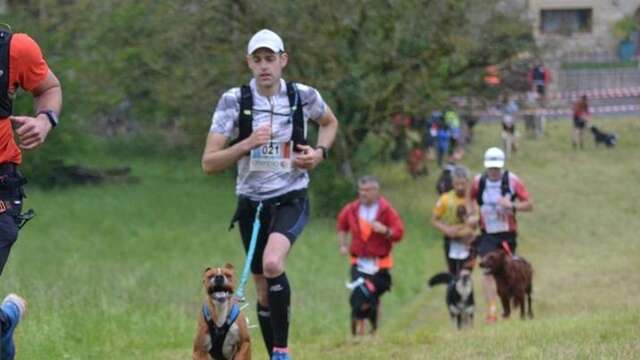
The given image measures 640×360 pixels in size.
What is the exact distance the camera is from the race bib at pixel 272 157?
30.0ft

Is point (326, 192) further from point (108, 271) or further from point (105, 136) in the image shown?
point (105, 136)

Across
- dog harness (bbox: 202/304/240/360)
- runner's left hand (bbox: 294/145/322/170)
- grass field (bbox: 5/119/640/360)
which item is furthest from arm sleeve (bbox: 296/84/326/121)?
grass field (bbox: 5/119/640/360)

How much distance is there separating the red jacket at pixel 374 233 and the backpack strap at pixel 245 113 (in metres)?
6.84

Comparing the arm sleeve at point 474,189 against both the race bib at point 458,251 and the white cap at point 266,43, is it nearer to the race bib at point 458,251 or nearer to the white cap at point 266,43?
the race bib at point 458,251

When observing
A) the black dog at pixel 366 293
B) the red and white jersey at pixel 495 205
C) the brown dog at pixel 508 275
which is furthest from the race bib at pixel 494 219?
the black dog at pixel 366 293

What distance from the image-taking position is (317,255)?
2752 centimetres

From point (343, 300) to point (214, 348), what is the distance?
519 inches

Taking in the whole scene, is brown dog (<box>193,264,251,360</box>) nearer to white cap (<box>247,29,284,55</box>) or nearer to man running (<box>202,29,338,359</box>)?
man running (<box>202,29,338,359</box>)

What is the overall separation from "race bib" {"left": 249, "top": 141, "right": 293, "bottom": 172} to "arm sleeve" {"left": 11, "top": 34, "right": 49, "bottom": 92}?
75.2 inches

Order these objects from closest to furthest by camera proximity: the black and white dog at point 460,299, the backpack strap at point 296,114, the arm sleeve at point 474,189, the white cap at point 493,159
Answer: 1. the backpack strap at point 296,114
2. the white cap at point 493,159
3. the arm sleeve at point 474,189
4. the black and white dog at point 460,299

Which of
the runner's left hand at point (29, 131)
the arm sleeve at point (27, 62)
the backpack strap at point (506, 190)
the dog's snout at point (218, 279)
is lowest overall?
the dog's snout at point (218, 279)

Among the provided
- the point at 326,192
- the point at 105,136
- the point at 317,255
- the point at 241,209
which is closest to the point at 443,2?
the point at 326,192

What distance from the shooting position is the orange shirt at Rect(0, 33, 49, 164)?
744cm

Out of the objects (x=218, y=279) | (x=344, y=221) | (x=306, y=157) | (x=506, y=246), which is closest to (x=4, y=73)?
(x=218, y=279)
